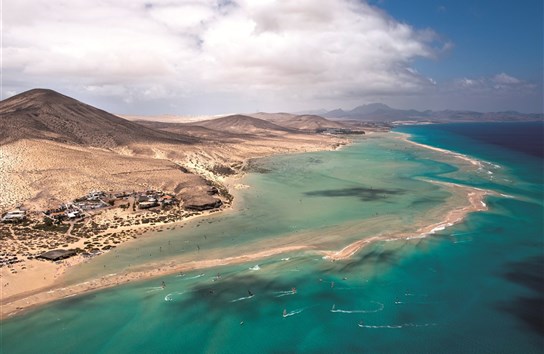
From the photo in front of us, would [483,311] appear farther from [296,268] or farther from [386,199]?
[386,199]

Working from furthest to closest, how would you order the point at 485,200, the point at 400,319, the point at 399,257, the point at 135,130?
1. the point at 135,130
2. the point at 485,200
3. the point at 399,257
4. the point at 400,319

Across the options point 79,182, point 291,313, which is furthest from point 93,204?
point 291,313

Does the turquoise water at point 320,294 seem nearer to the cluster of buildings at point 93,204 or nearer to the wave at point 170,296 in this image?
the wave at point 170,296

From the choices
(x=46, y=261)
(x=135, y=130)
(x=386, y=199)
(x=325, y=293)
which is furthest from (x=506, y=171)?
(x=135, y=130)

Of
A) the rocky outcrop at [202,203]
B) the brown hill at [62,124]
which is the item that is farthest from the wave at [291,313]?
the brown hill at [62,124]

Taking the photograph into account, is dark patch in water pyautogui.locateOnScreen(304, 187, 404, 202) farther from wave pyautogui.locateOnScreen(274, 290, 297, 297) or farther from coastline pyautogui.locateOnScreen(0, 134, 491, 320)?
wave pyautogui.locateOnScreen(274, 290, 297, 297)

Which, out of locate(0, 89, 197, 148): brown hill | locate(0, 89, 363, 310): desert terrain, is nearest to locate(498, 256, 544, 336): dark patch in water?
locate(0, 89, 363, 310): desert terrain

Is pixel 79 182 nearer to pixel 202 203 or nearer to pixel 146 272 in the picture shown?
pixel 202 203
